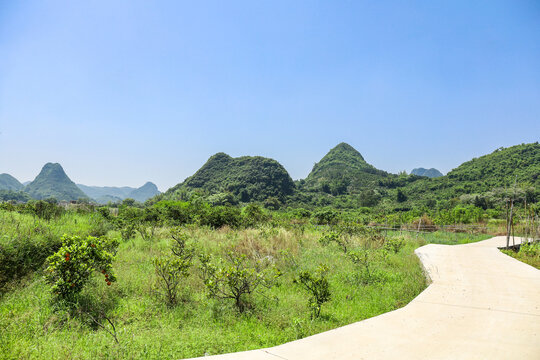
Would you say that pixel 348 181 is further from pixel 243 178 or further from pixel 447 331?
pixel 447 331

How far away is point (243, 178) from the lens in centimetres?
8962

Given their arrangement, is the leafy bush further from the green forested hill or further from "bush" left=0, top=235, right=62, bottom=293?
the green forested hill

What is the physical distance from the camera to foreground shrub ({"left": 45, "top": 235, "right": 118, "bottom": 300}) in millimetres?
4172

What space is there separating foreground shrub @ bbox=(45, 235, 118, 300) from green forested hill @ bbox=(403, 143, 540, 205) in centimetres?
5566

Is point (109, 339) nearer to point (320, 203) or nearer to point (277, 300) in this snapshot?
point (277, 300)

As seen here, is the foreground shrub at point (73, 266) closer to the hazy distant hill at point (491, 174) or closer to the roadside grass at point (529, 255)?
the roadside grass at point (529, 255)

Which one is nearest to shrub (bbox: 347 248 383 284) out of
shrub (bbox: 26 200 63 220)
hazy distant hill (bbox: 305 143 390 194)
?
shrub (bbox: 26 200 63 220)

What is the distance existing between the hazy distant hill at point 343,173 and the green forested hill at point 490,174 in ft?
78.2

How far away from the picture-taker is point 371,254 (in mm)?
8344

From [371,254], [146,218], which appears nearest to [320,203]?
[146,218]

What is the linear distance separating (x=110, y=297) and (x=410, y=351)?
461 cm

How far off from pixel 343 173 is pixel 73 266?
341ft

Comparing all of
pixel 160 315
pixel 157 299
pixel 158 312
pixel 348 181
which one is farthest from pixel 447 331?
pixel 348 181

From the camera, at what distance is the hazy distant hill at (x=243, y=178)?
82125mm
